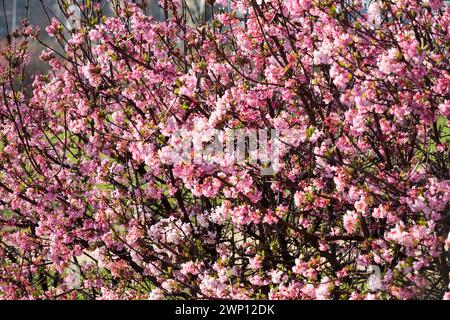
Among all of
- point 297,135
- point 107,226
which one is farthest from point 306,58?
point 107,226

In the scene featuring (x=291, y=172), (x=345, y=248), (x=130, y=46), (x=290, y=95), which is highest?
(x=130, y=46)

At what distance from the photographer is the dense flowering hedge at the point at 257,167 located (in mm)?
4285

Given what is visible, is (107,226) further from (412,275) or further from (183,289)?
(412,275)

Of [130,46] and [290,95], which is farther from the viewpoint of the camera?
[130,46]

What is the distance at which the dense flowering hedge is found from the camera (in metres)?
4.29

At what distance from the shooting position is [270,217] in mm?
4523

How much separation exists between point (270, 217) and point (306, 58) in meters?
1.23

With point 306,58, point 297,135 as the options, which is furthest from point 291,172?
point 306,58

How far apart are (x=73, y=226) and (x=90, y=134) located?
90 cm

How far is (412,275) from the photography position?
4371 millimetres

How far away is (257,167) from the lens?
15.6 feet
